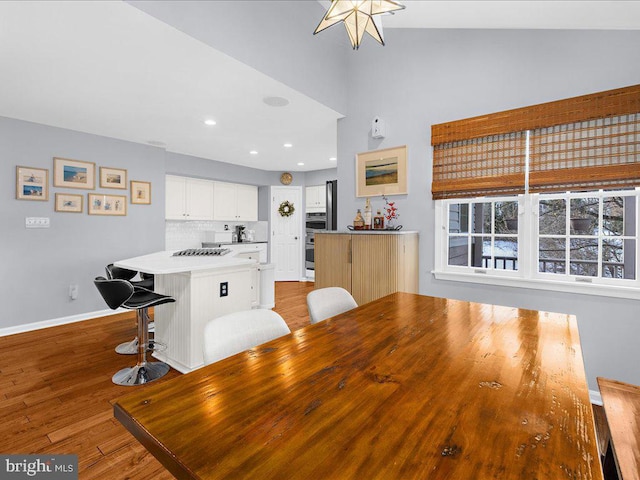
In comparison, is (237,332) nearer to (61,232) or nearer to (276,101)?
(276,101)

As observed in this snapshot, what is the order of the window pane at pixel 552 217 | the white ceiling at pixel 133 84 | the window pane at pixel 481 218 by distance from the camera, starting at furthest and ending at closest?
1. the window pane at pixel 481 218
2. the window pane at pixel 552 217
3. the white ceiling at pixel 133 84

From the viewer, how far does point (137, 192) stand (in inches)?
179

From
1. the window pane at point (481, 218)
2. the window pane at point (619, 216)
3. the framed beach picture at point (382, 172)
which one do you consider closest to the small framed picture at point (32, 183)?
the framed beach picture at point (382, 172)

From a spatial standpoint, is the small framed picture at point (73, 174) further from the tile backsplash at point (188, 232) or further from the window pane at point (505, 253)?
the window pane at point (505, 253)

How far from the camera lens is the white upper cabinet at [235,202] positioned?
6.11 meters

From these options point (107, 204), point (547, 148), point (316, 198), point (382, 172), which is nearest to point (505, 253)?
point (547, 148)

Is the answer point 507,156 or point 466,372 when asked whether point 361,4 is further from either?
point 507,156

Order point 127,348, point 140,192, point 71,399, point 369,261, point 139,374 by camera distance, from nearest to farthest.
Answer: point 71,399
point 139,374
point 369,261
point 127,348
point 140,192

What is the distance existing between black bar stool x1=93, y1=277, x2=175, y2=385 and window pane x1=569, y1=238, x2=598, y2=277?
323 cm

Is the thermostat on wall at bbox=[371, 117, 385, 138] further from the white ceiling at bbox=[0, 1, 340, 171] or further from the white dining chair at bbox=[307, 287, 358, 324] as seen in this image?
the white dining chair at bbox=[307, 287, 358, 324]

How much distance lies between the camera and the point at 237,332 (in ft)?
4.28

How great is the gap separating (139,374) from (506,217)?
11.0ft

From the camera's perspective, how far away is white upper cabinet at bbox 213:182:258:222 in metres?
6.11

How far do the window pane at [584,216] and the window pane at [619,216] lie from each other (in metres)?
0.06
